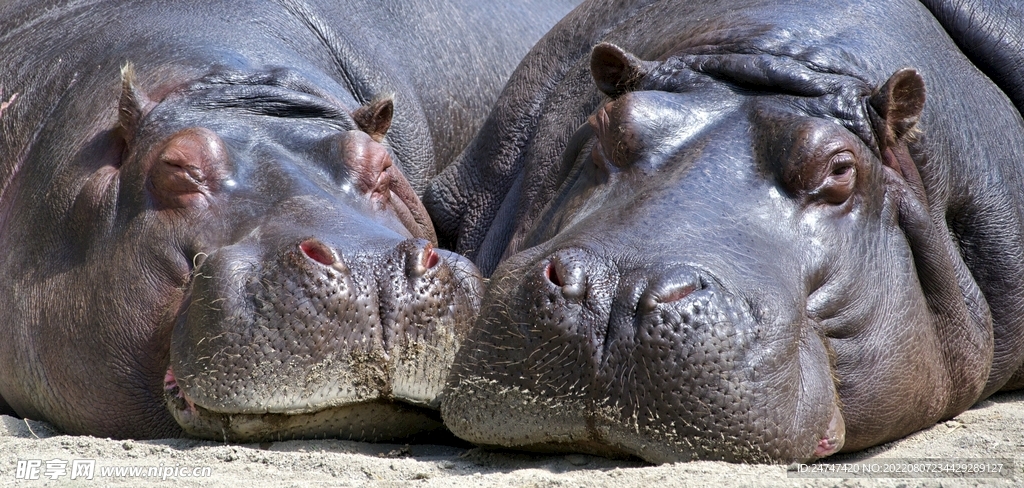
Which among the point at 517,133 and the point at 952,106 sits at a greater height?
the point at 952,106

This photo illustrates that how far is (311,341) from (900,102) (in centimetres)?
204

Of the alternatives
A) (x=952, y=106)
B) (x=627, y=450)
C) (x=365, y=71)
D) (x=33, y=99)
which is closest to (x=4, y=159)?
(x=33, y=99)

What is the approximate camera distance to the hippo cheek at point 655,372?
3.04 m

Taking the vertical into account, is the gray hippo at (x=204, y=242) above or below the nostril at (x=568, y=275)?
below

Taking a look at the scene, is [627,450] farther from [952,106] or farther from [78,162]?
[78,162]

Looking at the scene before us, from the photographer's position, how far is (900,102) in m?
3.84

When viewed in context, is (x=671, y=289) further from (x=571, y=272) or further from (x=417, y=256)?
(x=417, y=256)

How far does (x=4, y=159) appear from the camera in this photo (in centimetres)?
460

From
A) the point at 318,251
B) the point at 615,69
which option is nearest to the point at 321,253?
the point at 318,251

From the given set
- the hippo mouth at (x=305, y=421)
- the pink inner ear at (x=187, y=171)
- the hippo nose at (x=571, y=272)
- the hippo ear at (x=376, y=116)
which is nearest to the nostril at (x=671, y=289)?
the hippo nose at (x=571, y=272)

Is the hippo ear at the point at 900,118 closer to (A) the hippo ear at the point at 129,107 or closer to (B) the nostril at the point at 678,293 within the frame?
(B) the nostril at the point at 678,293

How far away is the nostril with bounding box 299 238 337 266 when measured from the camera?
354cm

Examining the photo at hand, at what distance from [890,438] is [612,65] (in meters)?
1.62

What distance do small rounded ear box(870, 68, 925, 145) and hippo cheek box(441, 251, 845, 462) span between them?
0.92 m
